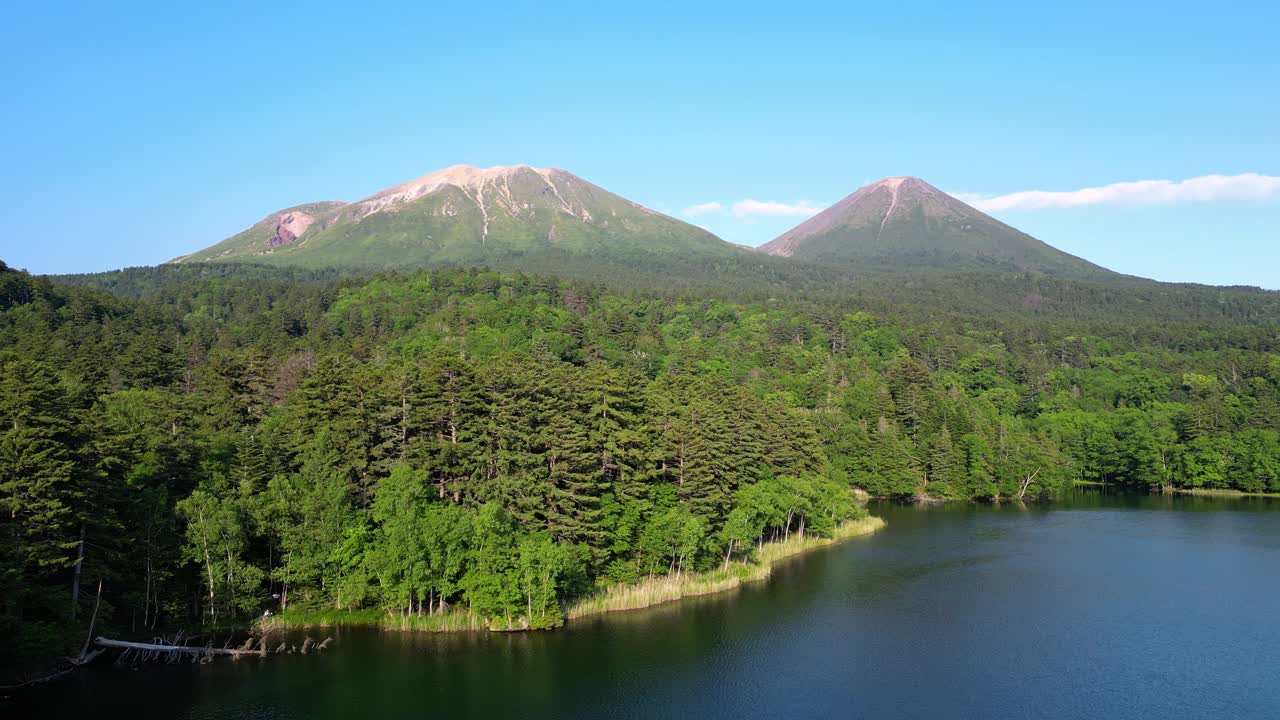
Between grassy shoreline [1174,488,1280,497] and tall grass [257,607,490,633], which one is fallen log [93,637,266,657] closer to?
tall grass [257,607,490,633]

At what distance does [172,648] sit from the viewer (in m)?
28.0

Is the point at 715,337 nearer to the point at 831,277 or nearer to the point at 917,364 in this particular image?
the point at 917,364

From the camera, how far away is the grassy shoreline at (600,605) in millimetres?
31984

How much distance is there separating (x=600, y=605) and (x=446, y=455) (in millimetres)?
8758

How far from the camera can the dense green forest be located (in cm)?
2831

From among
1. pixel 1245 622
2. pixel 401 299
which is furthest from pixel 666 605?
pixel 401 299

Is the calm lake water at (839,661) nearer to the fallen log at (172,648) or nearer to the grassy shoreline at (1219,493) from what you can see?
the fallen log at (172,648)

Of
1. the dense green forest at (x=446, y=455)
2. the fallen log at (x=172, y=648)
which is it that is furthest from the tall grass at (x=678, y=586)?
the fallen log at (x=172, y=648)

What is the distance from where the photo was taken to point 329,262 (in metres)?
167

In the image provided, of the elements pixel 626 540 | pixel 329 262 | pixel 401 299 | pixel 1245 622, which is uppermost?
pixel 329 262

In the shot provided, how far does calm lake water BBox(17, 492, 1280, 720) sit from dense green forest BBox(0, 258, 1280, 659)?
2.75m

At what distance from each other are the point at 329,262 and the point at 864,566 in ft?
476

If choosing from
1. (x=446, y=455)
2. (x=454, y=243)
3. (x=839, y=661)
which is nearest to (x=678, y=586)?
(x=839, y=661)

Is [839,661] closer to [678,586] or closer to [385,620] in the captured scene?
[678,586]
